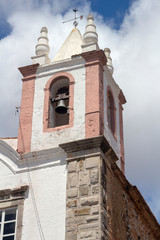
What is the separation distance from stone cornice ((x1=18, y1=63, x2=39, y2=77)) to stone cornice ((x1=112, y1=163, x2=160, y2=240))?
3.92 meters

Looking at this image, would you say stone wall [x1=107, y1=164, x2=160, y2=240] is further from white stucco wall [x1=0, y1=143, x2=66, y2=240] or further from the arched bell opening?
the arched bell opening

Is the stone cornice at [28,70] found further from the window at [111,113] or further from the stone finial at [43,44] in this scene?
the window at [111,113]

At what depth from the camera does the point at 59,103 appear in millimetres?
13484

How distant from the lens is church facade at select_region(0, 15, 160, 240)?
11.1m

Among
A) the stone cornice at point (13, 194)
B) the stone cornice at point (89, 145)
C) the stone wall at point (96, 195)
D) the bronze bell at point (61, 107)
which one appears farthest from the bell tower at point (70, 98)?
the stone cornice at point (13, 194)

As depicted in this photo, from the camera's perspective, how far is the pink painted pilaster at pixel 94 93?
492 inches

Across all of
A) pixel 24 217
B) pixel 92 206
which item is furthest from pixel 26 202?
pixel 92 206

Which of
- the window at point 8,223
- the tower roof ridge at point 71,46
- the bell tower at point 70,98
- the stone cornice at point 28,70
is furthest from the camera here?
the tower roof ridge at point 71,46

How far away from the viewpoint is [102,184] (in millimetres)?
11219

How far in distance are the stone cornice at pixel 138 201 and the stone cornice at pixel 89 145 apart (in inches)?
29.6

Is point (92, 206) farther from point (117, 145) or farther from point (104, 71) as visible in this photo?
point (104, 71)

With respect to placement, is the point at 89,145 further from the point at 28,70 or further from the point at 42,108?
the point at 28,70

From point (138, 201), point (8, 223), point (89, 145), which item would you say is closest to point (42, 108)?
point (89, 145)

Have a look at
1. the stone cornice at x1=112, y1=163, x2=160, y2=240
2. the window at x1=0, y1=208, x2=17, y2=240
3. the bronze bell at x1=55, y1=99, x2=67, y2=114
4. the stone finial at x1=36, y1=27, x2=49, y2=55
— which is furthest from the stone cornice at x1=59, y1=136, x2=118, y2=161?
the stone finial at x1=36, y1=27, x2=49, y2=55
